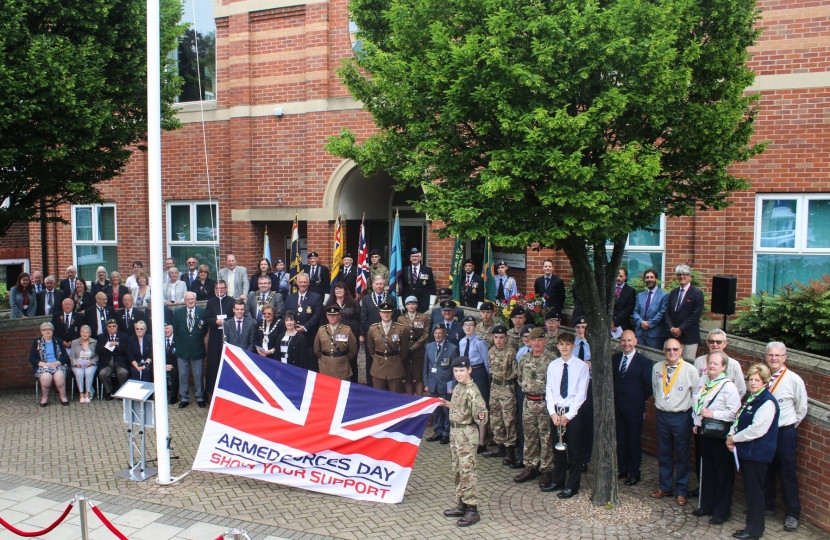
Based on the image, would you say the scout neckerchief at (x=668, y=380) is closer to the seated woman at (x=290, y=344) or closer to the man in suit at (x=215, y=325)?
the seated woman at (x=290, y=344)

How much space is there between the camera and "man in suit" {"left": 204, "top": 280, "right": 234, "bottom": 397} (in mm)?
11680

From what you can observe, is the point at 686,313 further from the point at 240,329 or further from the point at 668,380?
the point at 240,329

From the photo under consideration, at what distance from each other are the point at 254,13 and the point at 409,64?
10.2 metres

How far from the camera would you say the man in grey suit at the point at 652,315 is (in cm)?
997

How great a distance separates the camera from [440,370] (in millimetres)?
9719

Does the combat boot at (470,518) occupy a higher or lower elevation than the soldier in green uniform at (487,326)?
lower

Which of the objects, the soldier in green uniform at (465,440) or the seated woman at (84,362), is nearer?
the soldier in green uniform at (465,440)

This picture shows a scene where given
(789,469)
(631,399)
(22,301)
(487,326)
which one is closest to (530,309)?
(487,326)

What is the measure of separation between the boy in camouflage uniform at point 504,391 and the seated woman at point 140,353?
6.08 meters

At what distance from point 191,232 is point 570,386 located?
39.9ft

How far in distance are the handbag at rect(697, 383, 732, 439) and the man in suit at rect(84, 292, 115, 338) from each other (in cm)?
1007

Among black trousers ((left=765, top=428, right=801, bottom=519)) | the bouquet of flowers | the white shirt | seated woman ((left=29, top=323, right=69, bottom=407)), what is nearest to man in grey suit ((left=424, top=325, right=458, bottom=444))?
the bouquet of flowers

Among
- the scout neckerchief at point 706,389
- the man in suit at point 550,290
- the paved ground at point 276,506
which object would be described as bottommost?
the paved ground at point 276,506

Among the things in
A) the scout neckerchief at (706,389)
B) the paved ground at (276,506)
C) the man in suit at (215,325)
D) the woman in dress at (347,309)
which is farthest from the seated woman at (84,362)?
the scout neckerchief at (706,389)
